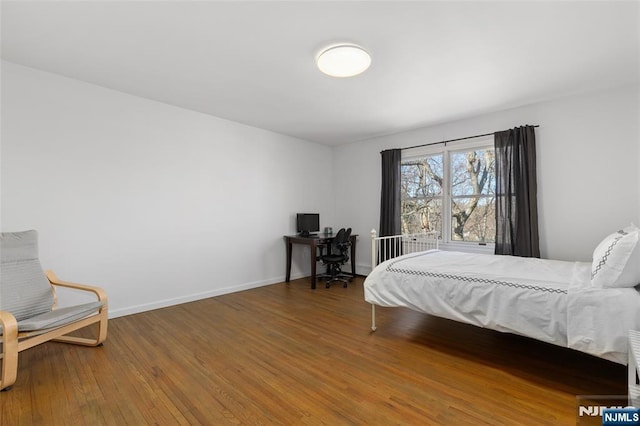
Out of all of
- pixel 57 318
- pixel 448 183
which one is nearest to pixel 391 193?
pixel 448 183

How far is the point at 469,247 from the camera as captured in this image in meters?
3.97

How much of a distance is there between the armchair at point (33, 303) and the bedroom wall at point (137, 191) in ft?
0.96

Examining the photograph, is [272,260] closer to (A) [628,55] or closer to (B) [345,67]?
(B) [345,67]

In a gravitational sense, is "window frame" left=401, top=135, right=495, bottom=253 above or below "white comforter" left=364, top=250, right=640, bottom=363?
above

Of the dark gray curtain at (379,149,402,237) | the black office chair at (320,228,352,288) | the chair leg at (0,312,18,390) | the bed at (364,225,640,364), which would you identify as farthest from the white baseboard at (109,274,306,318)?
the bed at (364,225,640,364)

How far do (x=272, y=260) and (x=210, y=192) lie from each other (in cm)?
147

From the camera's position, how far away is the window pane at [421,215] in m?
4.36

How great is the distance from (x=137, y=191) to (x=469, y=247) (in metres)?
4.24

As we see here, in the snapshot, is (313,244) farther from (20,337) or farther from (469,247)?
(20,337)

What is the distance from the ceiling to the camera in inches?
74.4

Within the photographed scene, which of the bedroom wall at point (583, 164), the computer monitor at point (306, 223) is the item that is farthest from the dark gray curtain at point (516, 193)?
the computer monitor at point (306, 223)

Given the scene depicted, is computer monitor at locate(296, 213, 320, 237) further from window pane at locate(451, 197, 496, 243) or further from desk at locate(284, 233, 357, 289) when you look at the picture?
window pane at locate(451, 197, 496, 243)

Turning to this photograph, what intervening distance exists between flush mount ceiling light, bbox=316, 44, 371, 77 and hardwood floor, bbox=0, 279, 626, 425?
7.71 ft

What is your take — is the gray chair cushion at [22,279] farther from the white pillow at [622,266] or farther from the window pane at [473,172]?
the window pane at [473,172]
